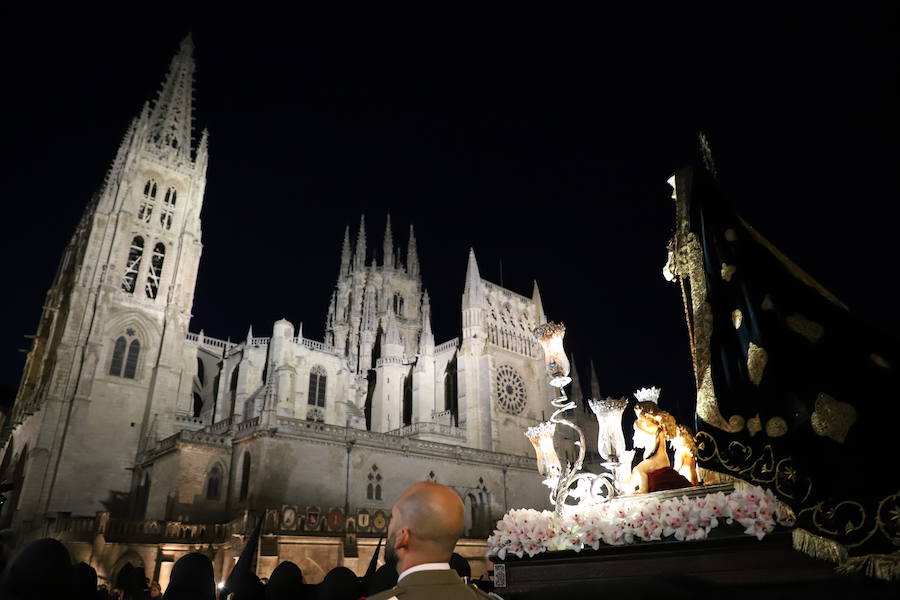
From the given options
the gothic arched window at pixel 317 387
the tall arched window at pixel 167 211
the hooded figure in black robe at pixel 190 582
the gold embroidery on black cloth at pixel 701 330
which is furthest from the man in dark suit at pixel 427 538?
the tall arched window at pixel 167 211

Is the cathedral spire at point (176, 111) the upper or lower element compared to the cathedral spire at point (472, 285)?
upper

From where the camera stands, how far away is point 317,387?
1432 inches

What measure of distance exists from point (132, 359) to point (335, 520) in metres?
16.0

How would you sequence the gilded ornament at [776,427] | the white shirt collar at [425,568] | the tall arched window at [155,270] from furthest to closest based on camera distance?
the tall arched window at [155,270] → the gilded ornament at [776,427] → the white shirt collar at [425,568]

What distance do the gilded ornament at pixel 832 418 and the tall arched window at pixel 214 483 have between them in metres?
23.2

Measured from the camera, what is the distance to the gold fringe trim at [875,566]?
306 cm

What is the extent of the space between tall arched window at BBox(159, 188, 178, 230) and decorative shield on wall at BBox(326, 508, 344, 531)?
21954 millimetres

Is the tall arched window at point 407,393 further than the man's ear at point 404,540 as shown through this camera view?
Yes

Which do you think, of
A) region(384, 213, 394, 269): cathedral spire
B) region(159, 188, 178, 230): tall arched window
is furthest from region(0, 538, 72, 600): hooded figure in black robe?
region(384, 213, 394, 269): cathedral spire

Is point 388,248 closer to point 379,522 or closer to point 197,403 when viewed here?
point 197,403

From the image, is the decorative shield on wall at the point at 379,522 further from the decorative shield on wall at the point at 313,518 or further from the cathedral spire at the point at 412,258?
the cathedral spire at the point at 412,258

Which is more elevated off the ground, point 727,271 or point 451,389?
point 451,389

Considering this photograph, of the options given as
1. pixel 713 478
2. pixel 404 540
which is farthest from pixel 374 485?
pixel 404 540

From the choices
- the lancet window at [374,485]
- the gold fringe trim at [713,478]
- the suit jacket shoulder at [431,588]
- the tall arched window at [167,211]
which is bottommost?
the suit jacket shoulder at [431,588]
